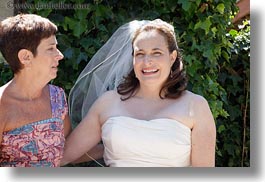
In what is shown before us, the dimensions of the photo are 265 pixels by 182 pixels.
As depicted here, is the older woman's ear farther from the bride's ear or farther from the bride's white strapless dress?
the bride's ear

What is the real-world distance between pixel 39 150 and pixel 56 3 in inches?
22.8

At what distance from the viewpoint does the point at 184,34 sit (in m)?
1.86

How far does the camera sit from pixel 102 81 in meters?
1.75

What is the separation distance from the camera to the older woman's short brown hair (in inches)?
56.7

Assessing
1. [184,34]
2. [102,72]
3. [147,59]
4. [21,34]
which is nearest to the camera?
[21,34]

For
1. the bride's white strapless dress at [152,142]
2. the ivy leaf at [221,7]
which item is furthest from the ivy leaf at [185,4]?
the bride's white strapless dress at [152,142]

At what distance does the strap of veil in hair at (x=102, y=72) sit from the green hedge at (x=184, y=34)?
0.08m

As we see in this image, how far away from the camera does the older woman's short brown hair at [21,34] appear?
1.44 metres

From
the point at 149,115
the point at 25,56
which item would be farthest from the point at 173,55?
the point at 25,56

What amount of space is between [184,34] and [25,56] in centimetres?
67

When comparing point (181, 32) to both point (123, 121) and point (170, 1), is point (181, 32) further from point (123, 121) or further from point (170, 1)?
point (123, 121)

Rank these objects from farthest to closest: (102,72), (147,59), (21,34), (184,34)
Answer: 1. (184,34)
2. (102,72)
3. (147,59)
4. (21,34)

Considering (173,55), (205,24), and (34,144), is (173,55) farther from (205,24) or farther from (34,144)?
(34,144)

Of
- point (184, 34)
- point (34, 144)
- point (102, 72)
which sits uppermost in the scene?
point (184, 34)
